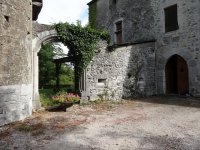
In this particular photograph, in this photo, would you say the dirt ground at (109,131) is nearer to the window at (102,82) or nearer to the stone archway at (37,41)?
the stone archway at (37,41)

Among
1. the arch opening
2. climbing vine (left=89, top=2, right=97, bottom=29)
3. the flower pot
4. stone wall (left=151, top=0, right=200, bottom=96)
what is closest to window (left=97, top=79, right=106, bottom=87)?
the flower pot

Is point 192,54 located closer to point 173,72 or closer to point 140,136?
point 173,72

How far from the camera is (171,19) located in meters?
12.3

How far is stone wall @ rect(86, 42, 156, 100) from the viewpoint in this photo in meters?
10.7

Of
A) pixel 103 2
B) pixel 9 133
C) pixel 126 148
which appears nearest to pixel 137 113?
pixel 126 148

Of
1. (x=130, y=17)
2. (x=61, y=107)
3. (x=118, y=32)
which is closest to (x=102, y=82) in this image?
(x=61, y=107)

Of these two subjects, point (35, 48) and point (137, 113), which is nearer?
point (137, 113)

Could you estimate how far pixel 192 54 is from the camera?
440 inches

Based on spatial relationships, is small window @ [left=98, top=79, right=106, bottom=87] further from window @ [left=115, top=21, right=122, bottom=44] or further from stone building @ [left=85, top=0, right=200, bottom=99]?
window @ [left=115, top=21, right=122, bottom=44]

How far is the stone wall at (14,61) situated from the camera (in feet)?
20.8

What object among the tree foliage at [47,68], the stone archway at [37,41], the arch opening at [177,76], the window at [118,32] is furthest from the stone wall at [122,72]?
the tree foliage at [47,68]

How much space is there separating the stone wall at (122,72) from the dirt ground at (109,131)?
234 cm

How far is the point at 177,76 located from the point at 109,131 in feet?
26.2

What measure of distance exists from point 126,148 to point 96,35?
704 centimetres
